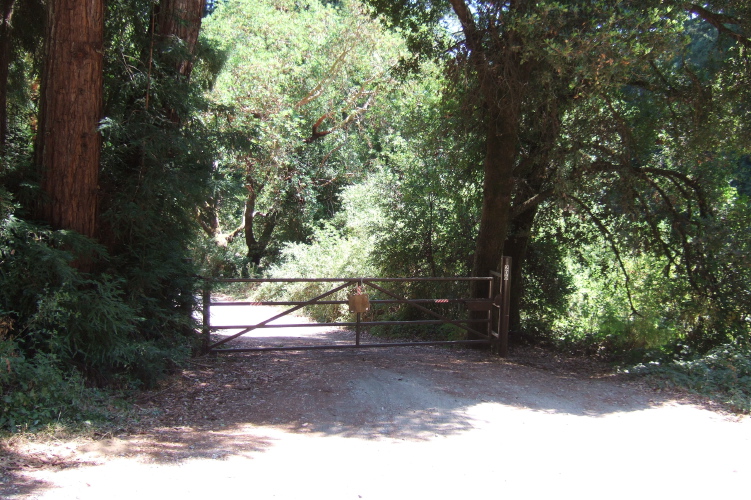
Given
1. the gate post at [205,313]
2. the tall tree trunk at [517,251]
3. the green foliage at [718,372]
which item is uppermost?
the tall tree trunk at [517,251]

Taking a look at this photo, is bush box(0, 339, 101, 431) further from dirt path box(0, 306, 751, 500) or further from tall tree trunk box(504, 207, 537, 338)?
tall tree trunk box(504, 207, 537, 338)

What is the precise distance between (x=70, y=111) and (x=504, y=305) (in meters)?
6.92

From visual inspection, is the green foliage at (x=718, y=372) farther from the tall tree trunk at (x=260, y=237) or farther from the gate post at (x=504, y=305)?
the tall tree trunk at (x=260, y=237)

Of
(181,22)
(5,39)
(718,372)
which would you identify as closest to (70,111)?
(181,22)

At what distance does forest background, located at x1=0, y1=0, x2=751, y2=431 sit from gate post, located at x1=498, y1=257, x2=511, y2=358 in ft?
3.09

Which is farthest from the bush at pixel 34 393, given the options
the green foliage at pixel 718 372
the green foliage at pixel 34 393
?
the green foliage at pixel 718 372

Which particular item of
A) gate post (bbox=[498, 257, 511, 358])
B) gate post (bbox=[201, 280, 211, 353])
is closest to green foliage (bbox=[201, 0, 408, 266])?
gate post (bbox=[201, 280, 211, 353])

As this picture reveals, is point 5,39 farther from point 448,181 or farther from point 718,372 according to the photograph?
point 718,372

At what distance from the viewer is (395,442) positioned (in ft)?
18.1

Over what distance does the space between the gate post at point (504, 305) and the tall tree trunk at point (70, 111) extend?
245 inches

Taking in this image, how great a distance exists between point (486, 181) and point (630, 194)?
237cm

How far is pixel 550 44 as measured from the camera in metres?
7.66

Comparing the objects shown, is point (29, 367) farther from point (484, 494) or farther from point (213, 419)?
point (484, 494)

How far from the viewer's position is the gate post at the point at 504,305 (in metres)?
9.73
